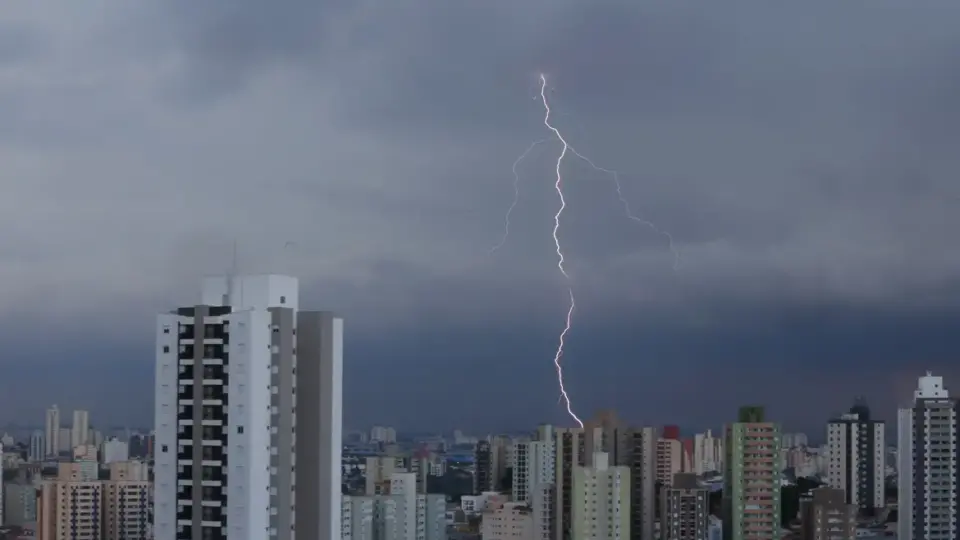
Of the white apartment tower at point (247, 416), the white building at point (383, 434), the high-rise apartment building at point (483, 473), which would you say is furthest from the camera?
the high-rise apartment building at point (483, 473)

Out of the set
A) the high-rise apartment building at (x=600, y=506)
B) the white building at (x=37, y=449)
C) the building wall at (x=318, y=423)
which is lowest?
the high-rise apartment building at (x=600, y=506)

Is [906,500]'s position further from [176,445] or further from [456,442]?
[176,445]

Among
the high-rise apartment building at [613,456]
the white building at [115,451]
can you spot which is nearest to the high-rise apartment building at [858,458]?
the high-rise apartment building at [613,456]

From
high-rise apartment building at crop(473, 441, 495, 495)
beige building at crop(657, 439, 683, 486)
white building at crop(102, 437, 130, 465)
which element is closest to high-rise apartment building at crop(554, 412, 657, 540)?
beige building at crop(657, 439, 683, 486)

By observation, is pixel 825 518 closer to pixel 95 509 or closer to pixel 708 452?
pixel 708 452

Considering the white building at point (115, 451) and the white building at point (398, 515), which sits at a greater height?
the white building at point (115, 451)

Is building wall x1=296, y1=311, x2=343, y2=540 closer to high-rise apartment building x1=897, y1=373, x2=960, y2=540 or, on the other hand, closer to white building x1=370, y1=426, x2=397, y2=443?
white building x1=370, y1=426, x2=397, y2=443

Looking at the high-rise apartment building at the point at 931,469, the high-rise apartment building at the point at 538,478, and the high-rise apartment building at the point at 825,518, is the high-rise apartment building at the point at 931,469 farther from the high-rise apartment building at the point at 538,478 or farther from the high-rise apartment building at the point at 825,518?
the high-rise apartment building at the point at 538,478

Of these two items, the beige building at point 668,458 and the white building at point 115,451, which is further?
the beige building at point 668,458

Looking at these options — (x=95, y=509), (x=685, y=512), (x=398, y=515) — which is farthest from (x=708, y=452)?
(x=95, y=509)
